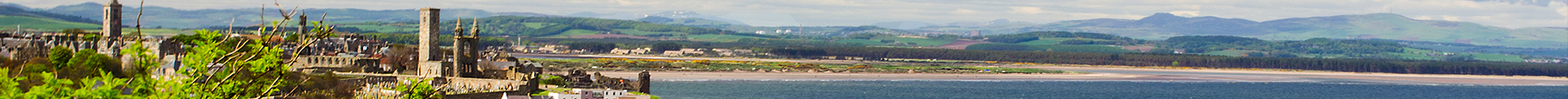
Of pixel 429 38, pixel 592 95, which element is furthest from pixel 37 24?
pixel 592 95

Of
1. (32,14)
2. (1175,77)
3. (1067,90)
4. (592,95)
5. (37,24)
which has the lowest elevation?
(1067,90)

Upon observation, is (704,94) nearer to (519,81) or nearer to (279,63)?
(519,81)

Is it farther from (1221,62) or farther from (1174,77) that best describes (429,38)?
(1221,62)

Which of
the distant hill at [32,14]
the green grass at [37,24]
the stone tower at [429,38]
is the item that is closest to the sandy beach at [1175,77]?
the stone tower at [429,38]

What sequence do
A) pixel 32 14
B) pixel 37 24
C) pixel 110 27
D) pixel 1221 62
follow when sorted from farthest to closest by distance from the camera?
1. pixel 32 14
2. pixel 1221 62
3. pixel 37 24
4. pixel 110 27

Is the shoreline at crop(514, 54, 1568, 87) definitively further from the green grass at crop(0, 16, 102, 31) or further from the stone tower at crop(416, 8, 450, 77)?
the green grass at crop(0, 16, 102, 31)

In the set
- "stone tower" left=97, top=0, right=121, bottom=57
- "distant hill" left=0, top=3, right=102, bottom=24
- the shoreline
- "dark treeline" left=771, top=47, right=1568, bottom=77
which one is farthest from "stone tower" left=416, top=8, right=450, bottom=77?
"distant hill" left=0, top=3, right=102, bottom=24
